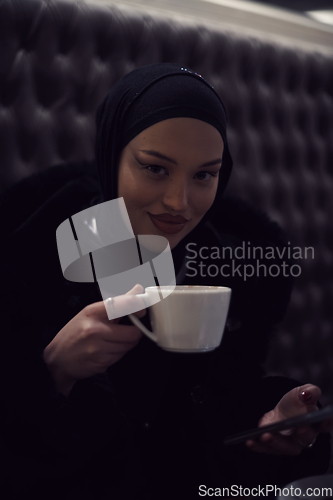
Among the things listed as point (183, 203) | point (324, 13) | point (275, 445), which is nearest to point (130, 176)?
point (183, 203)

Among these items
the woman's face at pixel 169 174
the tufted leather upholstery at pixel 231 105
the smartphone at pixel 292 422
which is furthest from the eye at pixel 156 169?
the tufted leather upholstery at pixel 231 105

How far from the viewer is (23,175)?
1394mm

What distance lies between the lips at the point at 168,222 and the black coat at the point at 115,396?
185 millimetres

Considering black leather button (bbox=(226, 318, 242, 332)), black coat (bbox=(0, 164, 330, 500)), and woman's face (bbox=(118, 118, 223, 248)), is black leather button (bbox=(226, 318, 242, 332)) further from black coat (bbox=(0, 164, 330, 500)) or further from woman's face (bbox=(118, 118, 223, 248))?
woman's face (bbox=(118, 118, 223, 248))

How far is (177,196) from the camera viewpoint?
830 millimetres

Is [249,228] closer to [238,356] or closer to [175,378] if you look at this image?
[238,356]

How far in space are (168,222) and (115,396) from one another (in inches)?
13.3

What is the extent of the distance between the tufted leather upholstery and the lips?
0.68 meters

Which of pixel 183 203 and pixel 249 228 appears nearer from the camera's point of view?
pixel 183 203

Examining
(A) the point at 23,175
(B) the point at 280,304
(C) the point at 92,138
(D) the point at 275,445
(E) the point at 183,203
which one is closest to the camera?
(D) the point at 275,445

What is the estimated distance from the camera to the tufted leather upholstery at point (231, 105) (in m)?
1.38

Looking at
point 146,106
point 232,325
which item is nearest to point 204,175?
point 146,106

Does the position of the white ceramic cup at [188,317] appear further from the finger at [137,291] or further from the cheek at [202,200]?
the cheek at [202,200]

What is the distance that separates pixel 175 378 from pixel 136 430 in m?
0.13
